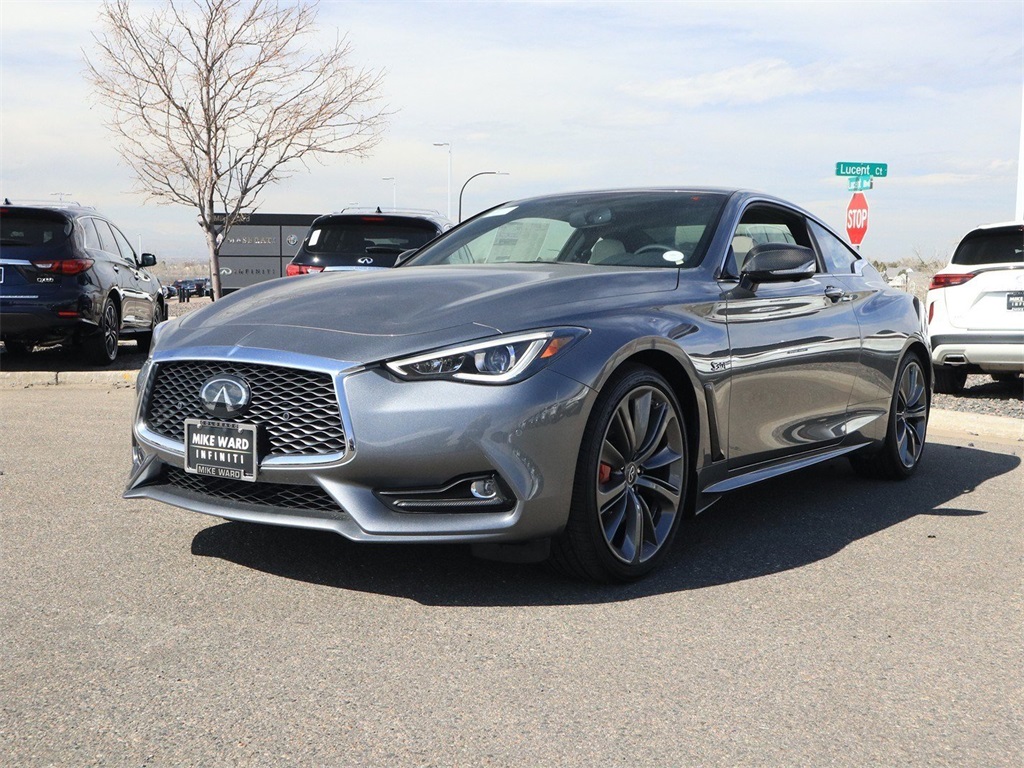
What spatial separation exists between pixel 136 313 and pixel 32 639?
34.8 feet

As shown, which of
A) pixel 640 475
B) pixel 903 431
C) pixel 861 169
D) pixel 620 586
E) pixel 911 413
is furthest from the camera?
pixel 861 169

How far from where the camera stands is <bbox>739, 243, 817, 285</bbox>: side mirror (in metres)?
5.26

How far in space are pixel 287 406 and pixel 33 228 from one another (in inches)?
350

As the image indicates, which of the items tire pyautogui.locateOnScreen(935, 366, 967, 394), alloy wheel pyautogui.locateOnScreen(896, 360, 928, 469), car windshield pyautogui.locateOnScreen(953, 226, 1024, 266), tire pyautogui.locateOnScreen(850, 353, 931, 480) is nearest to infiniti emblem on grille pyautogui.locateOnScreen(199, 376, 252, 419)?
tire pyautogui.locateOnScreen(850, 353, 931, 480)

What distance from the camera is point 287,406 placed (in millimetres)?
4102

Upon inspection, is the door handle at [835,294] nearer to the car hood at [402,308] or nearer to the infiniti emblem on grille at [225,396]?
the car hood at [402,308]

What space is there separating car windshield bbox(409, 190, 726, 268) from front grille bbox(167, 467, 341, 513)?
181cm

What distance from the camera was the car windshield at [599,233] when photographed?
535 centimetres

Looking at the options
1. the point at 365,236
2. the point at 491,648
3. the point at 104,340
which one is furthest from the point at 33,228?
the point at 491,648

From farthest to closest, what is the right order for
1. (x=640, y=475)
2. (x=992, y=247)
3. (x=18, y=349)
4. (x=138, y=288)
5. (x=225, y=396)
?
(x=18, y=349) → (x=138, y=288) → (x=992, y=247) → (x=640, y=475) → (x=225, y=396)

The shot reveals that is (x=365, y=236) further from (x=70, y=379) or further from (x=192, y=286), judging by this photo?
(x=192, y=286)

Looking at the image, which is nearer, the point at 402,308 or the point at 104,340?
the point at 402,308

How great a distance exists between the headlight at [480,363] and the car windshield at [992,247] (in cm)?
798

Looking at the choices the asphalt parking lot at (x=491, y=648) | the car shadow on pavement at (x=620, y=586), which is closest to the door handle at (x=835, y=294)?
the car shadow on pavement at (x=620, y=586)
